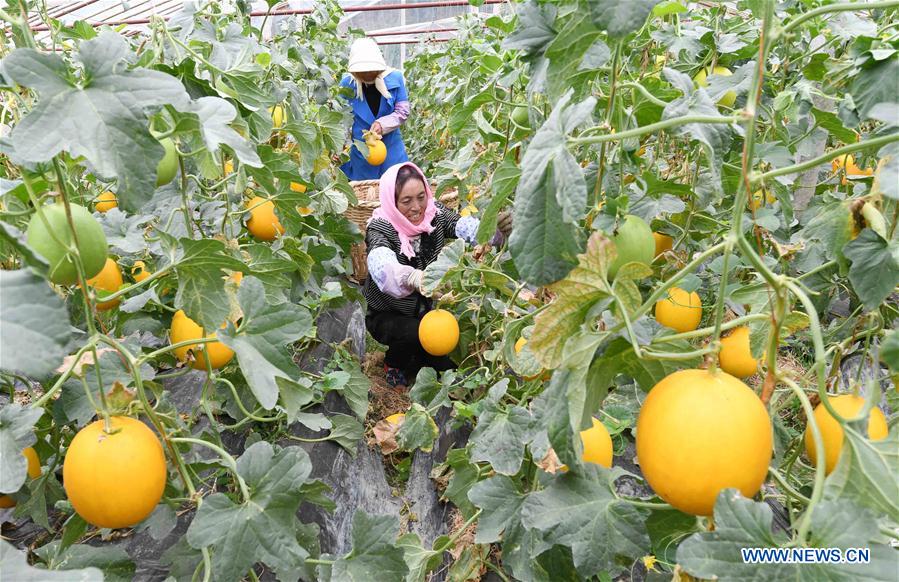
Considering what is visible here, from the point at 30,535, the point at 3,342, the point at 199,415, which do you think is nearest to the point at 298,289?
the point at 199,415

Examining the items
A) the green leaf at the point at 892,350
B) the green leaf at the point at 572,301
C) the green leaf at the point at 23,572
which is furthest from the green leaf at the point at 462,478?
the green leaf at the point at 892,350

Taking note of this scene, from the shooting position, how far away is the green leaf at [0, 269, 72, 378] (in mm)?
629

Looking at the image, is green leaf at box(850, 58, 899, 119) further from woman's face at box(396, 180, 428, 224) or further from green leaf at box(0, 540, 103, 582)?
woman's face at box(396, 180, 428, 224)

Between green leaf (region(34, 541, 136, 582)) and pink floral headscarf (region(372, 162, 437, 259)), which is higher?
green leaf (region(34, 541, 136, 582))

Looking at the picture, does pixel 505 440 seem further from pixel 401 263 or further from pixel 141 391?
pixel 401 263

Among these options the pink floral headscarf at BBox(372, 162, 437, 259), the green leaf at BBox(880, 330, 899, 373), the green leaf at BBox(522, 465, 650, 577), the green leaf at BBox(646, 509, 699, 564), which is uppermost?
the green leaf at BBox(880, 330, 899, 373)

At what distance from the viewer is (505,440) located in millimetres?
1477

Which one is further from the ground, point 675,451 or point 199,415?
point 675,451

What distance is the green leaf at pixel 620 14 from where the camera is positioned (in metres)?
0.73

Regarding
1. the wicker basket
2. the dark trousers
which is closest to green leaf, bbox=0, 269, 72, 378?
the dark trousers

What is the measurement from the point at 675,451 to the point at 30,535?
1921mm

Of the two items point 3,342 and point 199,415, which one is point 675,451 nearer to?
point 3,342

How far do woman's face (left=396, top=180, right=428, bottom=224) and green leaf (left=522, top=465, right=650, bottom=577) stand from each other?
2844 millimetres

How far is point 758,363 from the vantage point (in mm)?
1309
